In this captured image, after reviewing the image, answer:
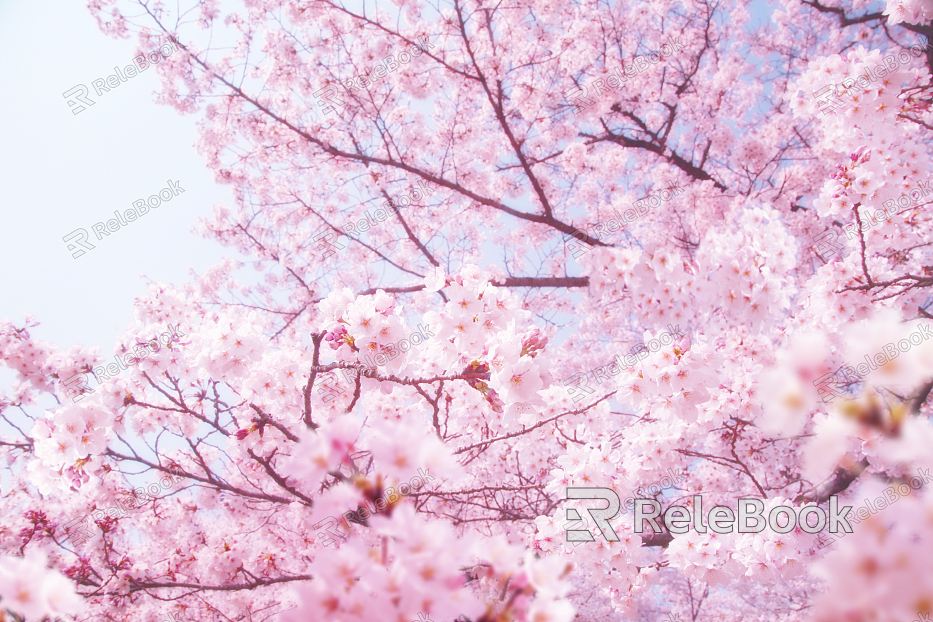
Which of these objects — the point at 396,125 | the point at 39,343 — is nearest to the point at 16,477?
the point at 39,343

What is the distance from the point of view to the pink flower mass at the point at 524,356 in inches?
33.1

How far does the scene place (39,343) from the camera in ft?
13.9

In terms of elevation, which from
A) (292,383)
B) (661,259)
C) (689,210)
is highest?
(689,210)

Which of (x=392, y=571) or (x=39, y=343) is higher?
(x=39, y=343)

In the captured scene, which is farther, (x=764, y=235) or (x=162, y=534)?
(x=162, y=534)

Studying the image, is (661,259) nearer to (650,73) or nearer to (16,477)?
(650,73)

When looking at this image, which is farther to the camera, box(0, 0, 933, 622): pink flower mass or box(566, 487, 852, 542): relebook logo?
box(566, 487, 852, 542): relebook logo

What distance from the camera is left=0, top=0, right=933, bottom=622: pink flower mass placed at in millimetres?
841

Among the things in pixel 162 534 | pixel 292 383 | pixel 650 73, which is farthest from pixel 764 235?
pixel 162 534

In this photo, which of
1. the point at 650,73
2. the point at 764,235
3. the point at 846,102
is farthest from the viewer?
the point at 650,73

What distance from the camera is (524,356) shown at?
94.7 inches

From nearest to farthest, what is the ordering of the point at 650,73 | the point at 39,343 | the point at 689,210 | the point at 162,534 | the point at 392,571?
1. the point at 392,571
2. the point at 39,343
3. the point at 162,534
4. the point at 689,210
5. the point at 650,73

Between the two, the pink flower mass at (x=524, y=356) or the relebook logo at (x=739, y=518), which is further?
the relebook logo at (x=739, y=518)

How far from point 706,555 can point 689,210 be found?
587cm
